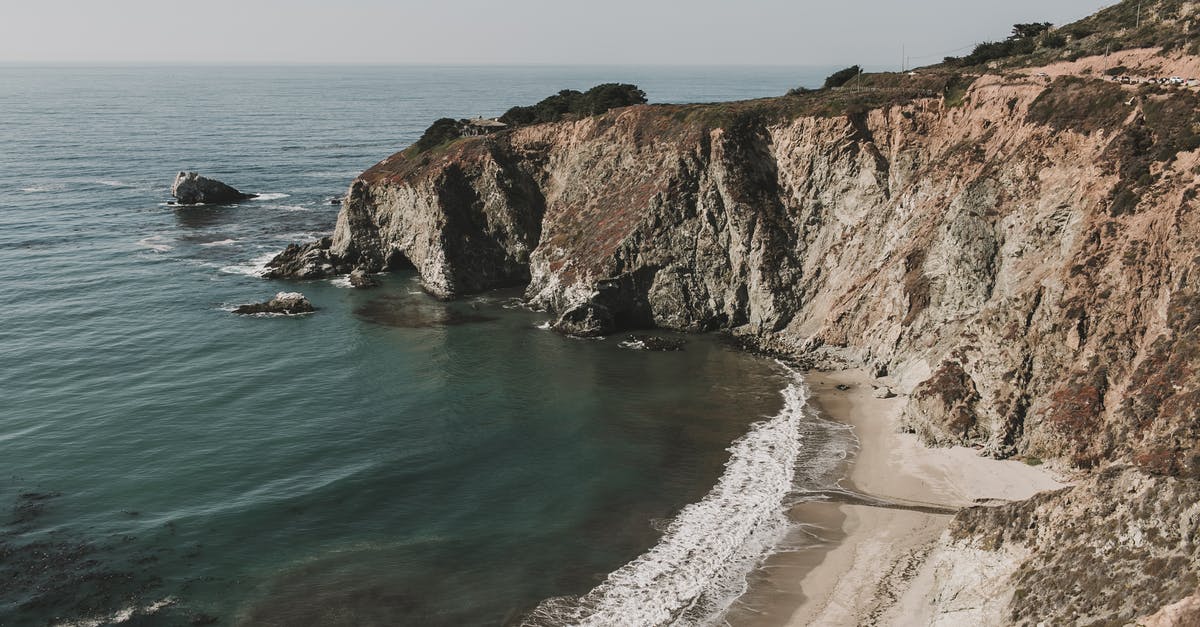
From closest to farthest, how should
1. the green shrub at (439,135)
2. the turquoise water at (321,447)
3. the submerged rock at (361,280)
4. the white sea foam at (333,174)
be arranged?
the turquoise water at (321,447), the submerged rock at (361,280), the green shrub at (439,135), the white sea foam at (333,174)

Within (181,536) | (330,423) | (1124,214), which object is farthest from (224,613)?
(1124,214)

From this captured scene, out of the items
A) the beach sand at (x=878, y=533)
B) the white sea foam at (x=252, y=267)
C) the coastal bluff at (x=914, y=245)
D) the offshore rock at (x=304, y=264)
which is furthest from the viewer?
the white sea foam at (x=252, y=267)

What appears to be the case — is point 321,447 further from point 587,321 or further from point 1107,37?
point 1107,37

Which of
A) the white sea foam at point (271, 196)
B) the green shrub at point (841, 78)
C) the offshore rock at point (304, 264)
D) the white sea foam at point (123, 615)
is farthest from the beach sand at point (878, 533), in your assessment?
the white sea foam at point (271, 196)

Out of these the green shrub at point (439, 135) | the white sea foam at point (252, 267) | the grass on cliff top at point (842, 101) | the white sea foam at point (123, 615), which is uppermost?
the grass on cliff top at point (842, 101)

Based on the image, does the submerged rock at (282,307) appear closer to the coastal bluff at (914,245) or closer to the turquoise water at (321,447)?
the turquoise water at (321,447)
